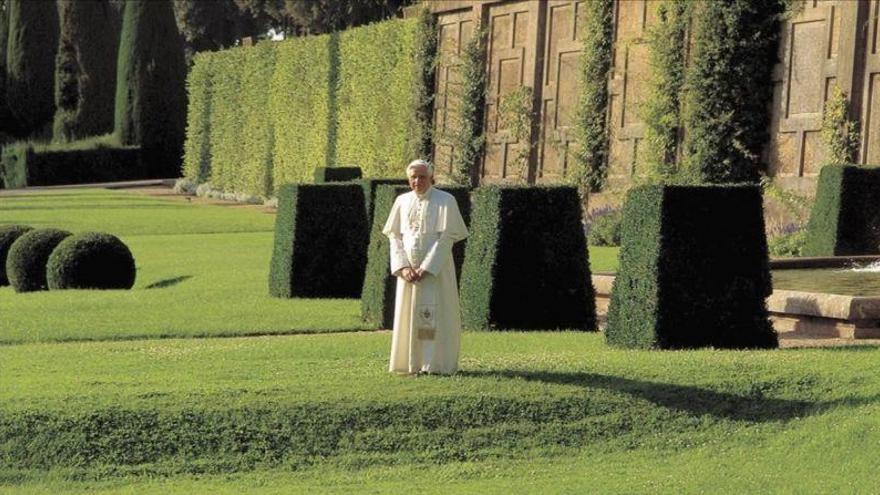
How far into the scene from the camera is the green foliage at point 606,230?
23.5 m

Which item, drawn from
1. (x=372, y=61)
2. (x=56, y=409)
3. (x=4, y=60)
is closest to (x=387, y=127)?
(x=372, y=61)

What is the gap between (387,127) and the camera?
32688 millimetres

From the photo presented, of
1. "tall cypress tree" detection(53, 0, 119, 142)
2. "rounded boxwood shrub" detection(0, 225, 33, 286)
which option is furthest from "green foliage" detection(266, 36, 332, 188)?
"tall cypress tree" detection(53, 0, 119, 142)

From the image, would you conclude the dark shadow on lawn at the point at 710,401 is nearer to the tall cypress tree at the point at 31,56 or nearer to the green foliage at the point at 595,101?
the green foliage at the point at 595,101

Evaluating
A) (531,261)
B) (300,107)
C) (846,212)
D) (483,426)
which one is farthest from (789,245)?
(300,107)

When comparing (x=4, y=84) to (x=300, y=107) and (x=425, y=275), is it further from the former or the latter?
(x=425, y=275)

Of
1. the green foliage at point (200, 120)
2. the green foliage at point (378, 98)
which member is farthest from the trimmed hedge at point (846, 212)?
the green foliage at point (200, 120)

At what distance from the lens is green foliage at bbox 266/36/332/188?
121ft

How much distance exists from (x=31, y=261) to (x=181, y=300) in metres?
3.81

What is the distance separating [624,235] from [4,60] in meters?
51.1

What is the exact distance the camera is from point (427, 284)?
11305 millimetres

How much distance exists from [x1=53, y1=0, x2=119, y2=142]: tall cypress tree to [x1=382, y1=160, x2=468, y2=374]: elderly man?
46.1 metres

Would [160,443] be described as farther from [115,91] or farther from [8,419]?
[115,91]

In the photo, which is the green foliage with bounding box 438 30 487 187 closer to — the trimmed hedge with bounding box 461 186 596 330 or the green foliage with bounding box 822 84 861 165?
the green foliage with bounding box 822 84 861 165
